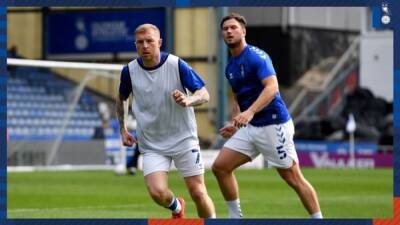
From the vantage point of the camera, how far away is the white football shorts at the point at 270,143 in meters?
12.1

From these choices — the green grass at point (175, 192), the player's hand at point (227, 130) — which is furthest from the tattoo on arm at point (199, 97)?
the green grass at point (175, 192)

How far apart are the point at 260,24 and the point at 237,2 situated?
3443 cm

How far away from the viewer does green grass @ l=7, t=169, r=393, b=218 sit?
16.5 meters

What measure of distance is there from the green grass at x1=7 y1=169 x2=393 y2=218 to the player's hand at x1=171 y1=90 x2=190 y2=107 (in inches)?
203

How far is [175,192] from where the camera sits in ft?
72.1

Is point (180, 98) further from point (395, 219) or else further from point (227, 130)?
point (395, 219)

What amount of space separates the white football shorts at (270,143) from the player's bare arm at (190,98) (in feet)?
4.44

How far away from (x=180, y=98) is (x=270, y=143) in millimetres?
1818

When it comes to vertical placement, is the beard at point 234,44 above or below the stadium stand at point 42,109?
above

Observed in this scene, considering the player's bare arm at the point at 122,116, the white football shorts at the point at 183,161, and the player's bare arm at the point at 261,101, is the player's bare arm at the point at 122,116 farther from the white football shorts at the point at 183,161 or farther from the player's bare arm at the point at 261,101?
the player's bare arm at the point at 261,101

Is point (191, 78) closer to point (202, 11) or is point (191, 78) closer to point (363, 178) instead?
point (363, 178)

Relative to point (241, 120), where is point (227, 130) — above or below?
below

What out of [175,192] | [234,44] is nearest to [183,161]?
[234,44]

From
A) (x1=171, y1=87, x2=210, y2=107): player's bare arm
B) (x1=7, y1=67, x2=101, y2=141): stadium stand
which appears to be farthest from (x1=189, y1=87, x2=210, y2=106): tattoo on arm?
(x1=7, y1=67, x2=101, y2=141): stadium stand
